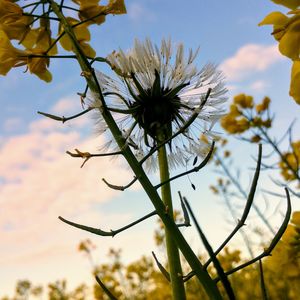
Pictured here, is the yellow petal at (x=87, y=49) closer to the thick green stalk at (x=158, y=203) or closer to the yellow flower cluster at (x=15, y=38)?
the yellow flower cluster at (x=15, y=38)

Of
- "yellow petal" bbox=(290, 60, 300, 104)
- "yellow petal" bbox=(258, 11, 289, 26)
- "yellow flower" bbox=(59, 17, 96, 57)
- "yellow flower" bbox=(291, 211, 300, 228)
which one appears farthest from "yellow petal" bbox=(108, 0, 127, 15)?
"yellow flower" bbox=(291, 211, 300, 228)

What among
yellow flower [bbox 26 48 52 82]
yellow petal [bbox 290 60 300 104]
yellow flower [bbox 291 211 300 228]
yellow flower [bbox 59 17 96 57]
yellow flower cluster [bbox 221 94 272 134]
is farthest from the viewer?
yellow flower cluster [bbox 221 94 272 134]

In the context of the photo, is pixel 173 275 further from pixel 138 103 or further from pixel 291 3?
pixel 291 3

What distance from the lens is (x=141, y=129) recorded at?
3.51 feet

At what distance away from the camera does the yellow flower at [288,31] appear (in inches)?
30.2

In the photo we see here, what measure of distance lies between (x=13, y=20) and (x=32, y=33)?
0.33ft

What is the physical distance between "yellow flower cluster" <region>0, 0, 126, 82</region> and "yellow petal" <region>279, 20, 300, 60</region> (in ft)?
1.65

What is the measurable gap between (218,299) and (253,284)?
12.7ft

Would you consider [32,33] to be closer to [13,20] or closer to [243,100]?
[13,20]

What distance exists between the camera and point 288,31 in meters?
0.77

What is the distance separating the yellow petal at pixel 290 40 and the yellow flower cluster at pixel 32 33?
0.50 metres

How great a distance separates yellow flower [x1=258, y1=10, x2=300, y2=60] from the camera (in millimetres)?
767

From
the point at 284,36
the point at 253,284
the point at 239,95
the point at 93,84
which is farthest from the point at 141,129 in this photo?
the point at 253,284

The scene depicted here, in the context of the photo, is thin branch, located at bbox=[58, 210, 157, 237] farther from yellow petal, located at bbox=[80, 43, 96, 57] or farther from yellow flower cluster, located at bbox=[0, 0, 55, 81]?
yellow petal, located at bbox=[80, 43, 96, 57]
